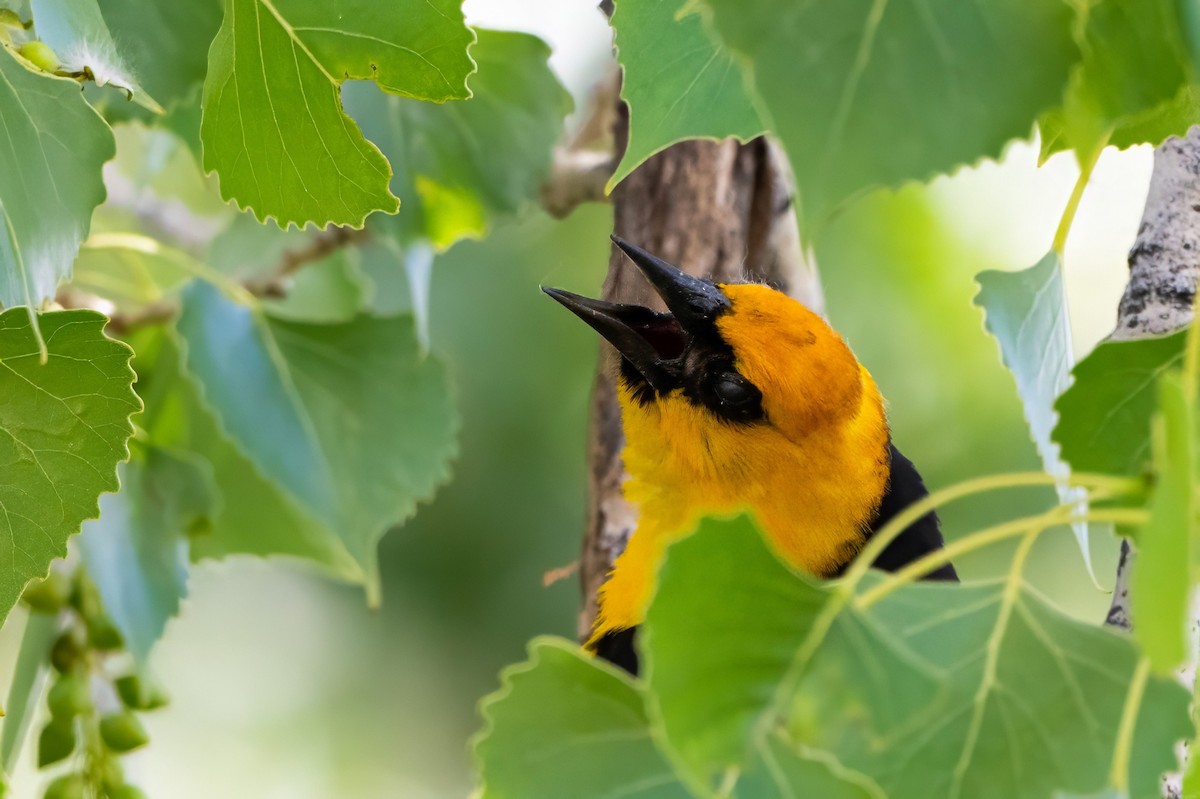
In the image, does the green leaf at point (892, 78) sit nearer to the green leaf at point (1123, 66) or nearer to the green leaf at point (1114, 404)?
the green leaf at point (1123, 66)

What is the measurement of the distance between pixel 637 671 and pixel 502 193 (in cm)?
54

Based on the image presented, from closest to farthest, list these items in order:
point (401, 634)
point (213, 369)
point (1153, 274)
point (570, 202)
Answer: point (1153, 274)
point (213, 369)
point (570, 202)
point (401, 634)

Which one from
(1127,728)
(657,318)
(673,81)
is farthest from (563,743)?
(657,318)

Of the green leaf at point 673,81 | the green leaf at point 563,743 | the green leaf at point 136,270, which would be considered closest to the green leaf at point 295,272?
the green leaf at point 136,270

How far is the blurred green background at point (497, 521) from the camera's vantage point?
3.26 meters

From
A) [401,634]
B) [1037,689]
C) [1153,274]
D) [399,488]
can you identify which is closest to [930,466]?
[401,634]

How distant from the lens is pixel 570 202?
162 centimetres

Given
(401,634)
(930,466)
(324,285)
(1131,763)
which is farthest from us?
(401,634)

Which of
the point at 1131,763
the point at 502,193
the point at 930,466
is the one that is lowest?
the point at 1131,763

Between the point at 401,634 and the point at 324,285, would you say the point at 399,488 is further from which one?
the point at 401,634

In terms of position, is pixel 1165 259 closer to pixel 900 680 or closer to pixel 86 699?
pixel 900 680

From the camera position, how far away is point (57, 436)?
2.57ft

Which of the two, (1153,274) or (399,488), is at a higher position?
(399,488)

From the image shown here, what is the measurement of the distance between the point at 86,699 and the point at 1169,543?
1.10 m
